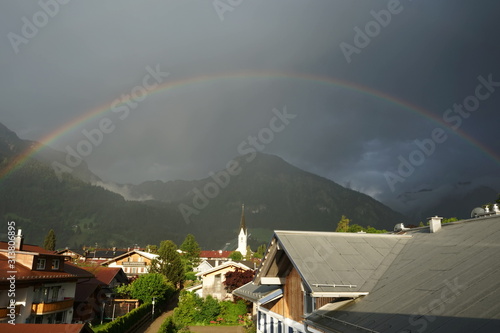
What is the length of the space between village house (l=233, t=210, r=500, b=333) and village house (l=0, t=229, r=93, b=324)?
2070cm

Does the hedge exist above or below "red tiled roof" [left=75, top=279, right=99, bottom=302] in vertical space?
below

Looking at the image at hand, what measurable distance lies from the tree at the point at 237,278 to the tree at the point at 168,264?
19928 mm

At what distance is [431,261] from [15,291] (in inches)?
1157

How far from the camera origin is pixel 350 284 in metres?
A: 10.8

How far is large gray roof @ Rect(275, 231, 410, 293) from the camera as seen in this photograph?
1077 cm

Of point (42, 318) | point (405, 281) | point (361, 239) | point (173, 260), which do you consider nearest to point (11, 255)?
point (42, 318)

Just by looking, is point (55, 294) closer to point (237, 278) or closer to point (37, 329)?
point (37, 329)

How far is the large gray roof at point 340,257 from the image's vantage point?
10.8 meters

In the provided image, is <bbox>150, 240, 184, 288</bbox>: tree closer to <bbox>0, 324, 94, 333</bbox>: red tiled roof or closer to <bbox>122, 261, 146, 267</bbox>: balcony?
<bbox>122, 261, 146, 267</bbox>: balcony

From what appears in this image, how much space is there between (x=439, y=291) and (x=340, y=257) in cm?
444

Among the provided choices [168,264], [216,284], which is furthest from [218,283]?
[168,264]

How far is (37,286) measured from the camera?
2847cm

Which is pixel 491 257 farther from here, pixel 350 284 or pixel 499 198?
pixel 499 198

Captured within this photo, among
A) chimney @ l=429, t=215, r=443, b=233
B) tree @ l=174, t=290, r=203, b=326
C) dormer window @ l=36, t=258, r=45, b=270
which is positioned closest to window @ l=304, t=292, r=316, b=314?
chimney @ l=429, t=215, r=443, b=233
